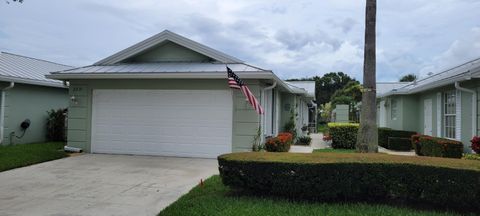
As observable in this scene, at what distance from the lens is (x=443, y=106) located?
47.5 ft

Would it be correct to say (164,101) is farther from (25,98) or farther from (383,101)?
(383,101)

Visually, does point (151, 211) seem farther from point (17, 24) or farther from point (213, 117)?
point (17, 24)

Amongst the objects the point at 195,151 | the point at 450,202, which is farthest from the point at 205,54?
the point at 450,202

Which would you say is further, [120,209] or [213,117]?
[213,117]

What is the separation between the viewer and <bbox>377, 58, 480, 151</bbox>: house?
11.4 meters

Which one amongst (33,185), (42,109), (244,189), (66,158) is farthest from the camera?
(42,109)

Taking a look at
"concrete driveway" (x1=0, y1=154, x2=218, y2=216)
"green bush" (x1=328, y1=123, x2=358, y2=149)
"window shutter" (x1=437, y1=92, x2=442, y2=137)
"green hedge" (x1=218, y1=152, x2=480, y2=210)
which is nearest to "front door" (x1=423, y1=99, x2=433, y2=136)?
"window shutter" (x1=437, y1=92, x2=442, y2=137)

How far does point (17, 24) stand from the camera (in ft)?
42.5

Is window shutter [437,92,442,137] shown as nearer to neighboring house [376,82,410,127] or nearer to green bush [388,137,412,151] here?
green bush [388,137,412,151]

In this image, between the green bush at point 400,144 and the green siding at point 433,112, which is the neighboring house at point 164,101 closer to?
the green siding at point 433,112

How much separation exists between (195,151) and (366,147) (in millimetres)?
5681

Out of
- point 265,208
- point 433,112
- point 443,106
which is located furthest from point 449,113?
point 265,208

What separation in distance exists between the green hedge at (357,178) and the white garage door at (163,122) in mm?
5182

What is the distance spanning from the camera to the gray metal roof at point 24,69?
13.6 metres
